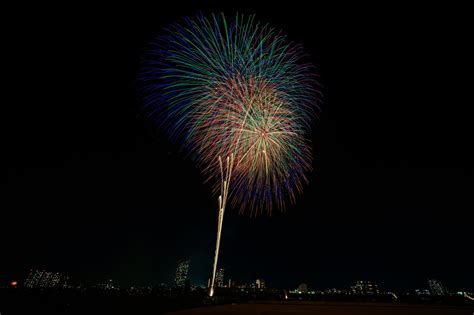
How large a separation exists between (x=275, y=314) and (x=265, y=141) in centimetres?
933

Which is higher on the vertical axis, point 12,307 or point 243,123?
point 243,123

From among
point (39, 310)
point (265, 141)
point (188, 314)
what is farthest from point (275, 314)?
point (39, 310)

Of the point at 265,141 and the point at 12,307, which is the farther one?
the point at 265,141

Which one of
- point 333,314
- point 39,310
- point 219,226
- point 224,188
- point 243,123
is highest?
point 243,123

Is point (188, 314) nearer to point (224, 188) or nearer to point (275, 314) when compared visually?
point (275, 314)

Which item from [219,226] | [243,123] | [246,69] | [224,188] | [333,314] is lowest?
[333,314]

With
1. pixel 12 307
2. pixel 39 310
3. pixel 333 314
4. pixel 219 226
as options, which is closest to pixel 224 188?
pixel 219 226

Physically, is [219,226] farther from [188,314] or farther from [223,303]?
[223,303]

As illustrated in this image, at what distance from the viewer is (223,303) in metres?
23.9

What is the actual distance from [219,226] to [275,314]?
6.06m

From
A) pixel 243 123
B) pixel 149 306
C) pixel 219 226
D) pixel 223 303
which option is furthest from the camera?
pixel 223 303

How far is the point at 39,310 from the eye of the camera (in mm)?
14945

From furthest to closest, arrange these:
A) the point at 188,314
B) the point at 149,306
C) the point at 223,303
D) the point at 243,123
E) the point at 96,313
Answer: the point at 223,303 < the point at 243,123 < the point at 149,306 < the point at 188,314 < the point at 96,313

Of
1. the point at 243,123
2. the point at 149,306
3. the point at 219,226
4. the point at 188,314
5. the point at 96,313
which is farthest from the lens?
the point at 219,226
